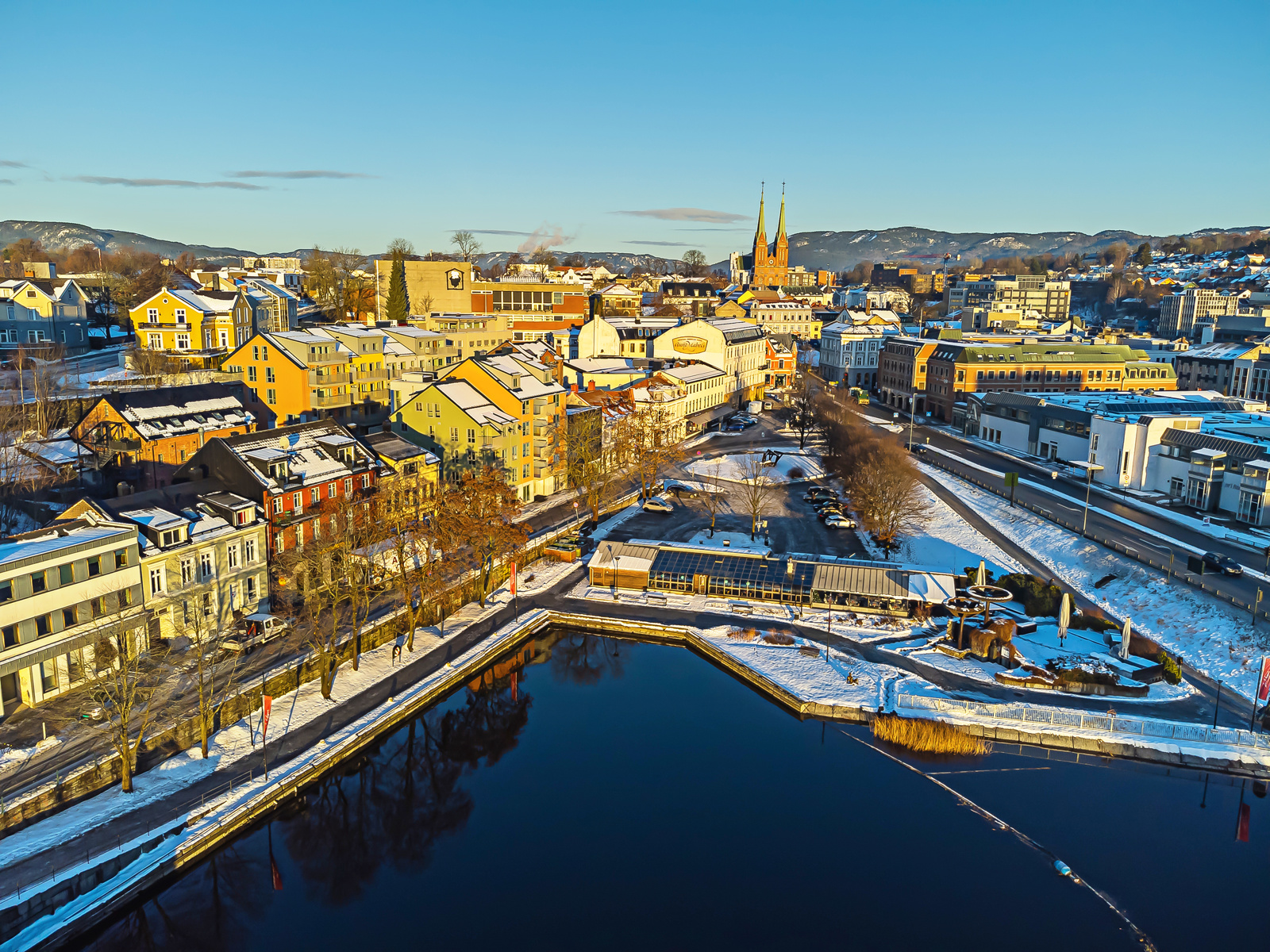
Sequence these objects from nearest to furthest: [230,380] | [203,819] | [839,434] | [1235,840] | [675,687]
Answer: [203,819] < [1235,840] < [675,687] < [230,380] < [839,434]

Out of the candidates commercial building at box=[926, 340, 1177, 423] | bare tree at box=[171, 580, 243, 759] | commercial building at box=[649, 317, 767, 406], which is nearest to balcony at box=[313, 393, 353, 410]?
bare tree at box=[171, 580, 243, 759]

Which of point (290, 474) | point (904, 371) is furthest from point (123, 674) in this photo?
point (904, 371)

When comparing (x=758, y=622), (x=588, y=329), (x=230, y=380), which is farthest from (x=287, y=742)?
(x=588, y=329)

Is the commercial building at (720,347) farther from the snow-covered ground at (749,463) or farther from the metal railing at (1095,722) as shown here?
the metal railing at (1095,722)

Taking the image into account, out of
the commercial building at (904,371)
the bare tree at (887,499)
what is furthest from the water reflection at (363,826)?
the commercial building at (904,371)

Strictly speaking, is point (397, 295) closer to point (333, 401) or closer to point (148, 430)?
point (333, 401)

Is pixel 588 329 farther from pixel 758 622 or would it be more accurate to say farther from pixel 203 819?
pixel 203 819

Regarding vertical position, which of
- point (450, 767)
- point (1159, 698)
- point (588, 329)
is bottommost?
point (450, 767)
